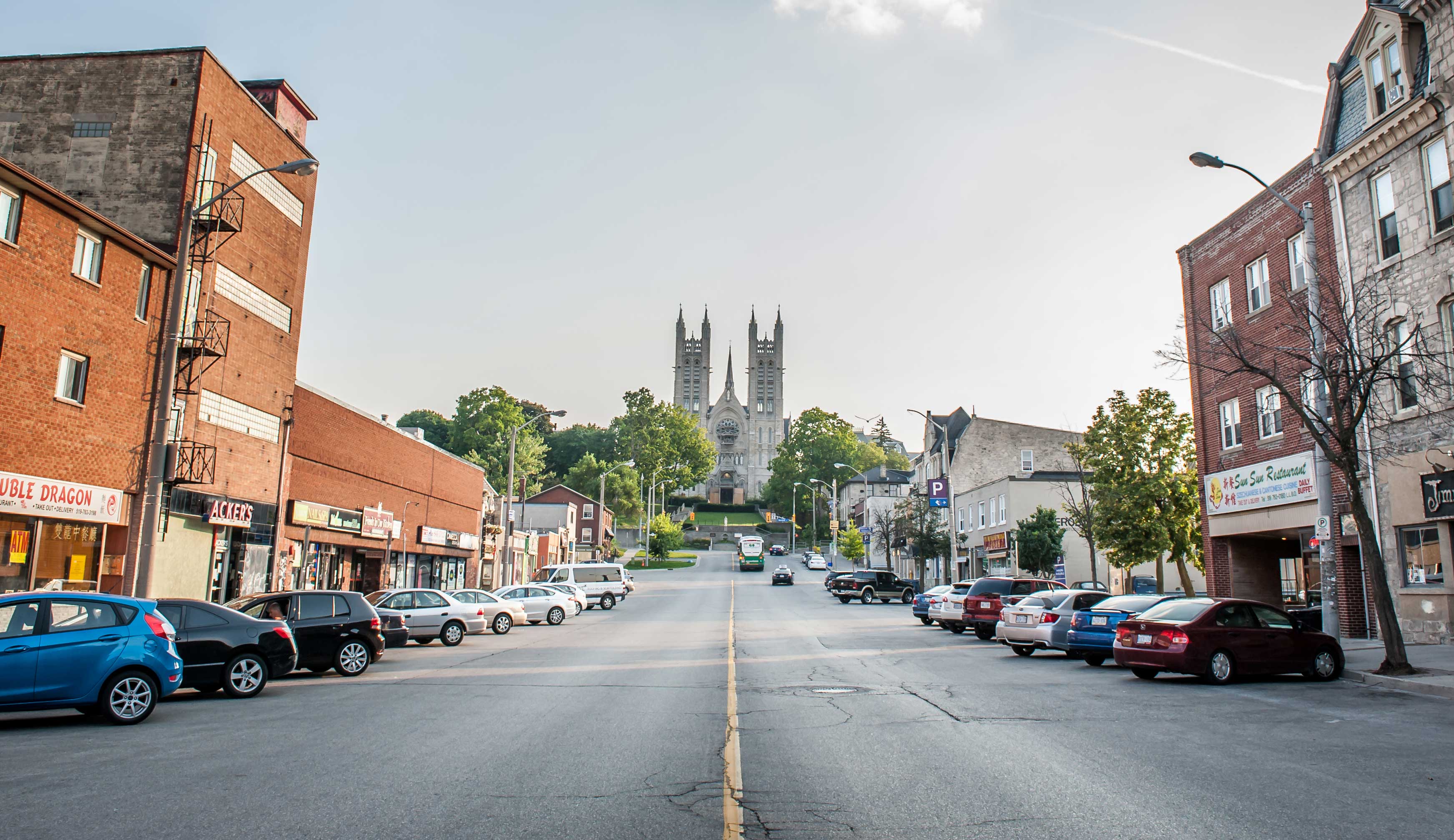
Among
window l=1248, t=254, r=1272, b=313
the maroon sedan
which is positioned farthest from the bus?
the maroon sedan

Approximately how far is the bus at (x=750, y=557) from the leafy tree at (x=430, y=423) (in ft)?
165

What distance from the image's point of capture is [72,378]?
803 inches

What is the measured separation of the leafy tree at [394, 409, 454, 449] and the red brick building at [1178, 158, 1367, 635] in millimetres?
101599

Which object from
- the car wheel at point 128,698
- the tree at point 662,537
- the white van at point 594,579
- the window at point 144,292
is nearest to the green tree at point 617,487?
the tree at point 662,537

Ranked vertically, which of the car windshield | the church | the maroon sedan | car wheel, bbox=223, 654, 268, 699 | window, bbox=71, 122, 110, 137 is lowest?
car wheel, bbox=223, 654, 268, 699

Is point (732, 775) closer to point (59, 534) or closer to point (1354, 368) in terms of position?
point (1354, 368)

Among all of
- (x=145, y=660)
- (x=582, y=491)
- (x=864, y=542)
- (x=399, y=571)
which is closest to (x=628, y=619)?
(x=399, y=571)

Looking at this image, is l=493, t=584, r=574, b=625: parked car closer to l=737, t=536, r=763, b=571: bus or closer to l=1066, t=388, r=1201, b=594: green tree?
l=1066, t=388, r=1201, b=594: green tree

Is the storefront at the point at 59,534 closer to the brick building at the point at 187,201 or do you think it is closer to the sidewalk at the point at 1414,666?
the brick building at the point at 187,201

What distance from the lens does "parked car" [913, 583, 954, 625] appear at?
1226 inches

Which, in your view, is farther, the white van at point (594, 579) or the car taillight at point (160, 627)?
the white van at point (594, 579)

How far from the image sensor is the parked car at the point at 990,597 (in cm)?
2533

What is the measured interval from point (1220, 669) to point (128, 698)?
14.3 metres

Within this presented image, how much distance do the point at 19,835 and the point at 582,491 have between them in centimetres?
10337
